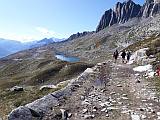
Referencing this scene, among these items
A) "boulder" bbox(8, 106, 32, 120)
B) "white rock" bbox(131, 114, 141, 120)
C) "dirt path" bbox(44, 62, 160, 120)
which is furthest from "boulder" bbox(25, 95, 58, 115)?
"white rock" bbox(131, 114, 141, 120)

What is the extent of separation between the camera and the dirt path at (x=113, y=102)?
16.3 meters

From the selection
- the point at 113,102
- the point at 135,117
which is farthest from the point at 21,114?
the point at 113,102

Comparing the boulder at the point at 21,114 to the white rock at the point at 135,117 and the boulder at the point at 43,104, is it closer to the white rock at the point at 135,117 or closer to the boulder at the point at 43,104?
the boulder at the point at 43,104

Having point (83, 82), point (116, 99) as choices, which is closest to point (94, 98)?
point (116, 99)

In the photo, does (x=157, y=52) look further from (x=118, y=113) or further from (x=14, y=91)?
(x=118, y=113)

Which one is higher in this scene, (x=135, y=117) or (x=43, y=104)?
(x=43, y=104)

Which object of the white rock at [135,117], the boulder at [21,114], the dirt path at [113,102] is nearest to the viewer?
the boulder at [21,114]

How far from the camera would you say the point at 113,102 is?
1888cm

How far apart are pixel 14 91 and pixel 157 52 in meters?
20.4

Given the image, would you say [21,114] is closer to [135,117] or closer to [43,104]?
[43,104]

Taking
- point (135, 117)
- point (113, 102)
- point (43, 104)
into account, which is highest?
point (43, 104)

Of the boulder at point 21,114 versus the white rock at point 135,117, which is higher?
the boulder at point 21,114

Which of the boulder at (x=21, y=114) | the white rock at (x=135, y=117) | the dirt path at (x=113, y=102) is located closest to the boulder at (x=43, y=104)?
the dirt path at (x=113, y=102)

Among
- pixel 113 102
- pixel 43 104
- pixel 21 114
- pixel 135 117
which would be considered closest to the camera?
pixel 21 114
